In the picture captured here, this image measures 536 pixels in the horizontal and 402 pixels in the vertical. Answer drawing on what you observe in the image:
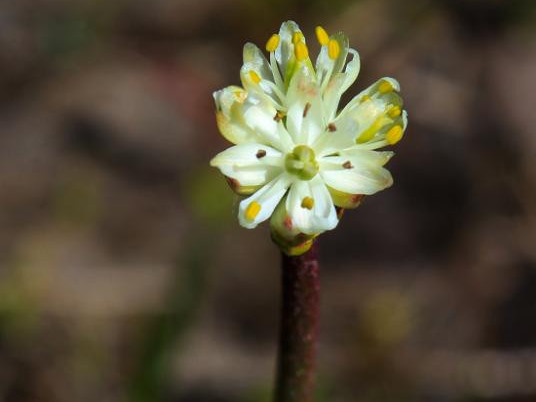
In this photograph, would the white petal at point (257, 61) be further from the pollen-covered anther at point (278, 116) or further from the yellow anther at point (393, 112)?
the yellow anther at point (393, 112)

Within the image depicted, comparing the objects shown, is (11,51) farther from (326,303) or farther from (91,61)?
(326,303)

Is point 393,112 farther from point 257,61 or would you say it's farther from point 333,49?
point 257,61

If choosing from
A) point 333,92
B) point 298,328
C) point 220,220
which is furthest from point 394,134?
point 220,220

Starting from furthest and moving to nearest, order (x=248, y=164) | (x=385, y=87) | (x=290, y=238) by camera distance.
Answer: (x=385, y=87), (x=248, y=164), (x=290, y=238)

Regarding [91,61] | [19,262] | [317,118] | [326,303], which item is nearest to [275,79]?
[317,118]

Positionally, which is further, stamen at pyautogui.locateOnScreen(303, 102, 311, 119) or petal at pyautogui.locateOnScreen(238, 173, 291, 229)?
stamen at pyautogui.locateOnScreen(303, 102, 311, 119)

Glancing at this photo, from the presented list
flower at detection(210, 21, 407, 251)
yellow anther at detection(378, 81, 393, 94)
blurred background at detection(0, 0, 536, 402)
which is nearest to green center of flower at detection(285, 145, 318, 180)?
flower at detection(210, 21, 407, 251)

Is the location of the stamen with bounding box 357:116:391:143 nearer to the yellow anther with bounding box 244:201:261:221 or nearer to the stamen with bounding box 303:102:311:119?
the stamen with bounding box 303:102:311:119
